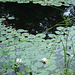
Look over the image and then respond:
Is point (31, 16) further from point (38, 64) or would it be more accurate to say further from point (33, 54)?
point (38, 64)

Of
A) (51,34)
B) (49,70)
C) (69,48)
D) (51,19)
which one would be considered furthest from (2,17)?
(49,70)

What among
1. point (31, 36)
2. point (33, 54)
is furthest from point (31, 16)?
point (33, 54)

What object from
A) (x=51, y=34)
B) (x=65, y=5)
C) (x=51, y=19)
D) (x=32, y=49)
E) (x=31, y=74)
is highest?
(x=65, y=5)

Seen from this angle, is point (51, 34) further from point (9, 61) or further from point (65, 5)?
point (65, 5)

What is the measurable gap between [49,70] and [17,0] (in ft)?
10.4

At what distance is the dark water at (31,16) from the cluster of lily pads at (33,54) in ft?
1.09

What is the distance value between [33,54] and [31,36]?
1.88 ft

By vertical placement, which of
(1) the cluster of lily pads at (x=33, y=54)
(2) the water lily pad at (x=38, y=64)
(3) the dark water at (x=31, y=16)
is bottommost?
(2) the water lily pad at (x=38, y=64)

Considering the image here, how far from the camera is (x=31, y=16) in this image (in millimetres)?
3094

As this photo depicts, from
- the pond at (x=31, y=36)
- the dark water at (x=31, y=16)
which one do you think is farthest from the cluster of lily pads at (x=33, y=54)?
the dark water at (x=31, y=16)

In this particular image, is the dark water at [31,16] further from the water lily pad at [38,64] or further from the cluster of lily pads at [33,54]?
the water lily pad at [38,64]

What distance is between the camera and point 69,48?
6.05 feet

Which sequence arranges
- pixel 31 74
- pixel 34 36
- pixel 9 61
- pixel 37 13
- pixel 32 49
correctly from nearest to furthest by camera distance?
pixel 31 74 < pixel 9 61 < pixel 32 49 < pixel 34 36 < pixel 37 13

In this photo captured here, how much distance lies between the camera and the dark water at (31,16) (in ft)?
8.62
